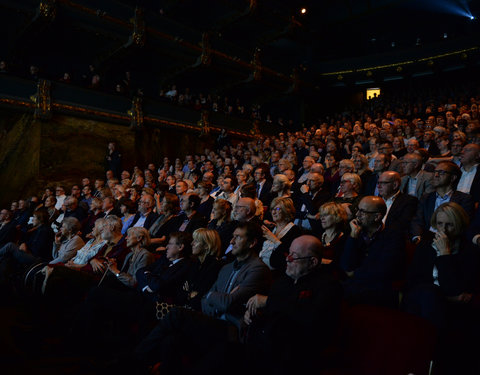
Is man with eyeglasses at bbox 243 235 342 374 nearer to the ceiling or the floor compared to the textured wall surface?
nearer to the floor

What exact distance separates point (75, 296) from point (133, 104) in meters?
8.09

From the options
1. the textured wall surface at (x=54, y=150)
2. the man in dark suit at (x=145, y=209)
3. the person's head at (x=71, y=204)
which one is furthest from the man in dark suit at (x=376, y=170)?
the textured wall surface at (x=54, y=150)

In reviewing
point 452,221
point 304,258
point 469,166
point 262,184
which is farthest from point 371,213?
point 262,184

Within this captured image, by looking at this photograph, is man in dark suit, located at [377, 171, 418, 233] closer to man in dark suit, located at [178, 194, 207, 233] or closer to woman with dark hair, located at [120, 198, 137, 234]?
man in dark suit, located at [178, 194, 207, 233]

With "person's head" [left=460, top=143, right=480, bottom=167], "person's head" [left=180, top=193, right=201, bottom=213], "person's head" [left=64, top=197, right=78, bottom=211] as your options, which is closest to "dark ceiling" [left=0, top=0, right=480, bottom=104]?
"person's head" [left=64, top=197, right=78, bottom=211]

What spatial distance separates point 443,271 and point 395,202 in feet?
4.13

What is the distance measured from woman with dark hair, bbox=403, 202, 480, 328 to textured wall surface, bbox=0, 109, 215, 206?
28.4 ft

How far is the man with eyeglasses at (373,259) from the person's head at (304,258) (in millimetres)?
397

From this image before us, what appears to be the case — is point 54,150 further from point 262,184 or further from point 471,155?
point 471,155

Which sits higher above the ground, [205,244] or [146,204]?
[146,204]

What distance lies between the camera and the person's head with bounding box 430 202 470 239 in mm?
2029

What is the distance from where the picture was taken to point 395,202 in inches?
123

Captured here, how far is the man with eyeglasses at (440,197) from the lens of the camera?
9.54 ft

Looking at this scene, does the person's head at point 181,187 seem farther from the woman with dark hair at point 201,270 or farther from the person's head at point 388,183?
the person's head at point 388,183
